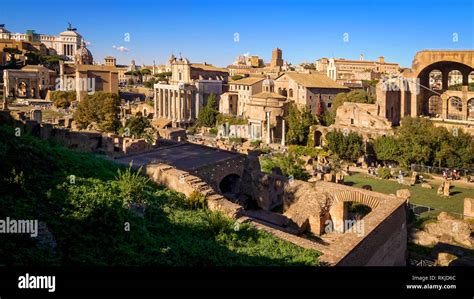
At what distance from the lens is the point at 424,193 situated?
24.5m

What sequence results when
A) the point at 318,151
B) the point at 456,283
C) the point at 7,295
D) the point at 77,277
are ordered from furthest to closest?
the point at 318,151 → the point at 456,283 → the point at 77,277 → the point at 7,295

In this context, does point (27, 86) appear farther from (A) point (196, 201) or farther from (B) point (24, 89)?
(A) point (196, 201)

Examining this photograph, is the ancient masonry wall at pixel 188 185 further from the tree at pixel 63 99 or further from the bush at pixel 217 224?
the tree at pixel 63 99

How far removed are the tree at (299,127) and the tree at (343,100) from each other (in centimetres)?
276

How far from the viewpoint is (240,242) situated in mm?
9508

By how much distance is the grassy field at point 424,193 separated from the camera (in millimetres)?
22016

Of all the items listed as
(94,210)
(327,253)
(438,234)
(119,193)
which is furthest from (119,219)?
(438,234)

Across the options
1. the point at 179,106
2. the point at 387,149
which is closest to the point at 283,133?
the point at 387,149

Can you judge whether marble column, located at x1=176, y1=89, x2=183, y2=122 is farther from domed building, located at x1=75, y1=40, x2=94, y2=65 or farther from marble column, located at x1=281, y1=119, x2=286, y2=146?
domed building, located at x1=75, y1=40, x2=94, y2=65

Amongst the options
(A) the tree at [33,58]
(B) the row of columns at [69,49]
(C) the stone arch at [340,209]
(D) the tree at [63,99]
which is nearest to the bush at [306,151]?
(C) the stone arch at [340,209]

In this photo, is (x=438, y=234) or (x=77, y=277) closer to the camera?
(x=77, y=277)

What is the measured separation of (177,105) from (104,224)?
51.8m

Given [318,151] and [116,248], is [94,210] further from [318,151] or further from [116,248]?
[318,151]

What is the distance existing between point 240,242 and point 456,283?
12.9ft
